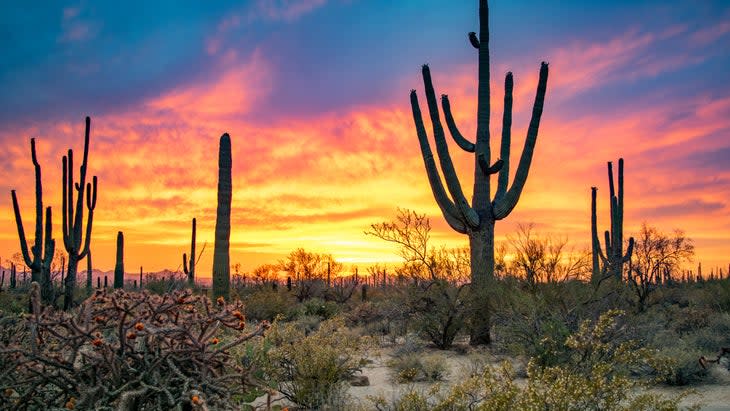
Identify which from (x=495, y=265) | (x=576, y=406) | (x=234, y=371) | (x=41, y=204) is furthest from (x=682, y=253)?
(x=234, y=371)

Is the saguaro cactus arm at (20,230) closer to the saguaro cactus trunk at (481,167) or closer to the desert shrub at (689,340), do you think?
the saguaro cactus trunk at (481,167)

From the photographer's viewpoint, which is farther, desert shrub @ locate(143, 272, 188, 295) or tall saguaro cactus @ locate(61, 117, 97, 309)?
tall saguaro cactus @ locate(61, 117, 97, 309)

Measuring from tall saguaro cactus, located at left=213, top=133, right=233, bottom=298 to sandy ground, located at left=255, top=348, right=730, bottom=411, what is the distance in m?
3.99

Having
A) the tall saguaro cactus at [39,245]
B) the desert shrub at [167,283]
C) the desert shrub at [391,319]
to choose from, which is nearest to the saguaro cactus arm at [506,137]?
the desert shrub at [391,319]

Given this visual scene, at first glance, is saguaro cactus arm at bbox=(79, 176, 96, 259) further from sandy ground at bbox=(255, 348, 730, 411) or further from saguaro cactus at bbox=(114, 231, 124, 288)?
sandy ground at bbox=(255, 348, 730, 411)

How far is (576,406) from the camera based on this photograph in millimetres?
5316

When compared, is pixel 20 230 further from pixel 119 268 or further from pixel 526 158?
pixel 526 158

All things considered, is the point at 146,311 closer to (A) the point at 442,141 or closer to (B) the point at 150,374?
(B) the point at 150,374

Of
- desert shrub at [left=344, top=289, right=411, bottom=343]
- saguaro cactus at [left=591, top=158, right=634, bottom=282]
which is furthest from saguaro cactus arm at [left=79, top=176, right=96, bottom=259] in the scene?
saguaro cactus at [left=591, top=158, right=634, bottom=282]

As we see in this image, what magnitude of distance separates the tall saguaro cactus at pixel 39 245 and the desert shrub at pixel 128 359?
69.5ft

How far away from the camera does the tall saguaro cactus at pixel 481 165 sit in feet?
47.5

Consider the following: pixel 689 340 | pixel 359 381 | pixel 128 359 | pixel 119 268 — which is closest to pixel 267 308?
pixel 359 381

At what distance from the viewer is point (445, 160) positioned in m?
15.2

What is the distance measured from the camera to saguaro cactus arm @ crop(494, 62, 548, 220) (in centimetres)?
1500
